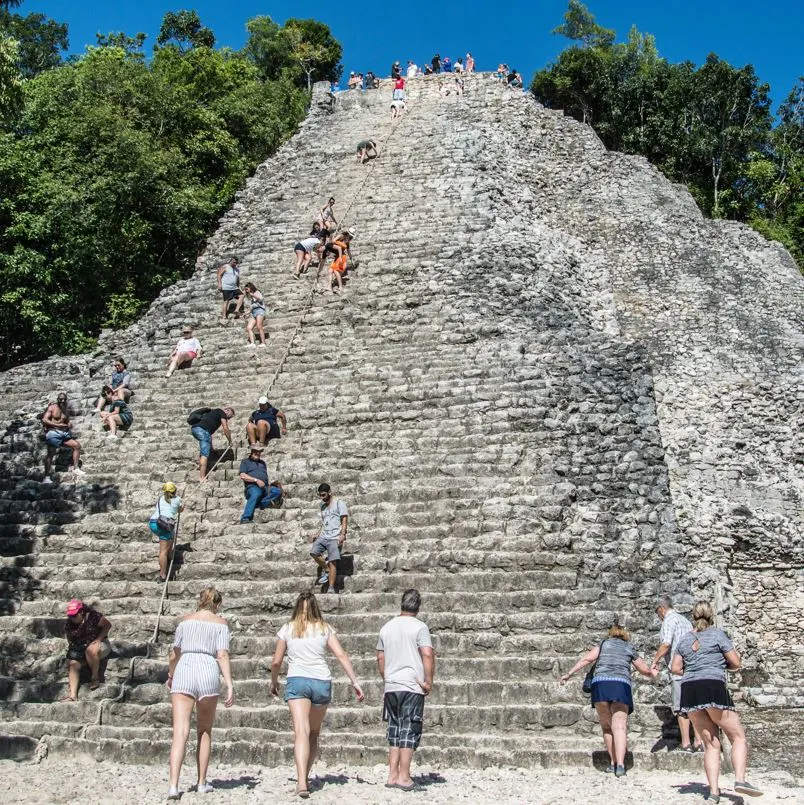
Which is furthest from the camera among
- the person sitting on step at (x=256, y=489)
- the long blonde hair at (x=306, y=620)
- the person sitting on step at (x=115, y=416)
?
the person sitting on step at (x=115, y=416)

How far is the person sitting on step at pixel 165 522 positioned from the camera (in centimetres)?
811

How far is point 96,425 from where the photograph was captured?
36.7 feet

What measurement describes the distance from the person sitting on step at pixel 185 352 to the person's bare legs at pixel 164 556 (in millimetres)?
4422

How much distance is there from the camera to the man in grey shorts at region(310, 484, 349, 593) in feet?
25.4

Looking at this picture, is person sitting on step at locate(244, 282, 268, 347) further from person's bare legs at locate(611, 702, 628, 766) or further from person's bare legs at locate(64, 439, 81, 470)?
person's bare legs at locate(611, 702, 628, 766)

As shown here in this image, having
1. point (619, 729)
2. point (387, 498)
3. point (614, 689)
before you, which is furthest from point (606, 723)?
point (387, 498)

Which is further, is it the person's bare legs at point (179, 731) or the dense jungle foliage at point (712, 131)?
the dense jungle foliage at point (712, 131)

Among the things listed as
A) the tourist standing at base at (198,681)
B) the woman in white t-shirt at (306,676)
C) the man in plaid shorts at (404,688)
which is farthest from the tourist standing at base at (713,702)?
the tourist standing at base at (198,681)

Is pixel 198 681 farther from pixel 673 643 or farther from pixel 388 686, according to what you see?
pixel 673 643

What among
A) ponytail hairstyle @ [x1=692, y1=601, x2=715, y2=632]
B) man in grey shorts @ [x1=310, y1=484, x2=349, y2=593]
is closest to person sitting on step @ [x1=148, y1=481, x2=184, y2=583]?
man in grey shorts @ [x1=310, y1=484, x2=349, y2=593]

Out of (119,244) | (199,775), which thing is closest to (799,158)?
(119,244)

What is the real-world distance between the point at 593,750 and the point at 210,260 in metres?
11.7

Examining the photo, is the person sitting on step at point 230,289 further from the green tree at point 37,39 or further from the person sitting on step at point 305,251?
the green tree at point 37,39

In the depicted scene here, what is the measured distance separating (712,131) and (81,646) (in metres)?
24.6
